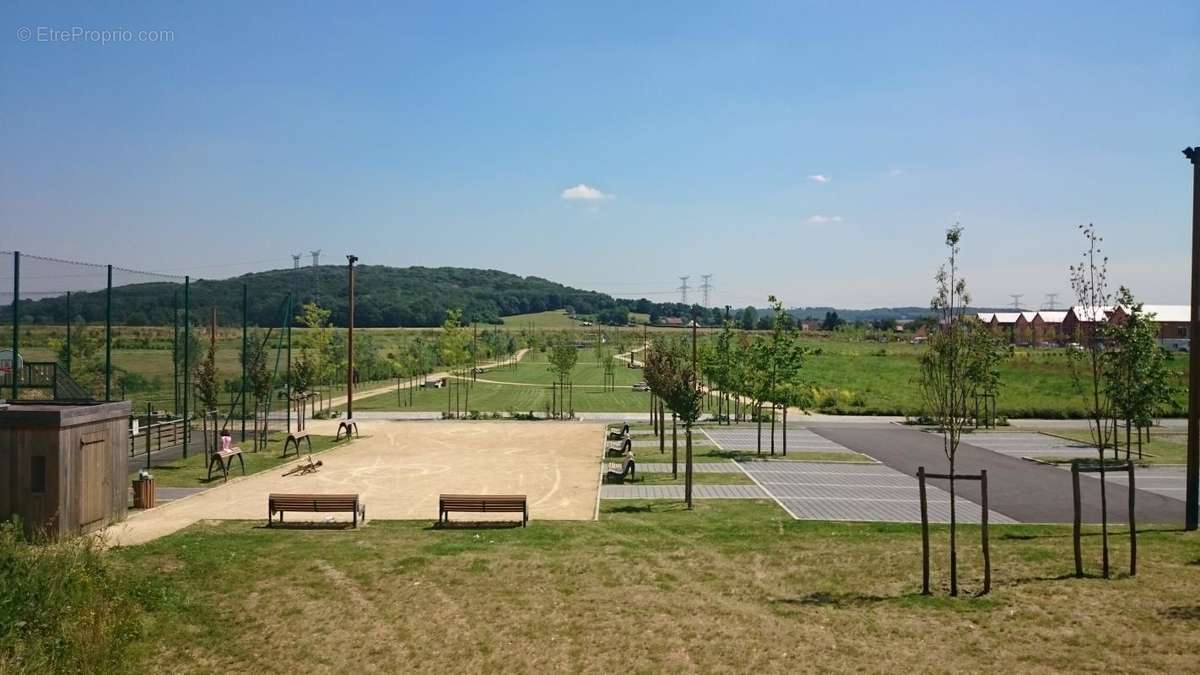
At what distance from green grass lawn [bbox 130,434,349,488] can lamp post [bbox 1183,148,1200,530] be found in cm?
2202

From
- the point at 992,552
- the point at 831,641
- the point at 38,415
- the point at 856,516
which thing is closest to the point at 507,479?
the point at 856,516

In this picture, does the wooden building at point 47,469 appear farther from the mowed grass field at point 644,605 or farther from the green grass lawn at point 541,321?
the green grass lawn at point 541,321

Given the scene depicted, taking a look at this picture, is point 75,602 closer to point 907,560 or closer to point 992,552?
point 907,560

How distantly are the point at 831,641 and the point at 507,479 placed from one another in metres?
14.1

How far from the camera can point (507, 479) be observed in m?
22.5

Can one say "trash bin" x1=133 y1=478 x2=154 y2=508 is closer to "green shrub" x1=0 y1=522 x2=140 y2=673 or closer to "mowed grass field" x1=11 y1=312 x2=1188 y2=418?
"green shrub" x1=0 y1=522 x2=140 y2=673

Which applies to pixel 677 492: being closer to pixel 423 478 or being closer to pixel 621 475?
pixel 621 475

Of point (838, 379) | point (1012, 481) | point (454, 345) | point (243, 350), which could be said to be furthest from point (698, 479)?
point (838, 379)

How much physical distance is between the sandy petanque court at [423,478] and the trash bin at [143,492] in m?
0.27

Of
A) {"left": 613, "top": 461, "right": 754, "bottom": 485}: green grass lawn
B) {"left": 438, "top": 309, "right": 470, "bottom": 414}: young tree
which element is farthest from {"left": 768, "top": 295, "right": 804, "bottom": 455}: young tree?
{"left": 438, "top": 309, "right": 470, "bottom": 414}: young tree

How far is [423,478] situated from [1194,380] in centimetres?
1780

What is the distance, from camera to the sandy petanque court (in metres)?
17.6

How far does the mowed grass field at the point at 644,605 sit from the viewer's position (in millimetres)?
9016

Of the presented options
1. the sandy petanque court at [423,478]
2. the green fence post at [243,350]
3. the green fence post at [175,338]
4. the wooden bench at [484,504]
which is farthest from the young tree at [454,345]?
the wooden bench at [484,504]
